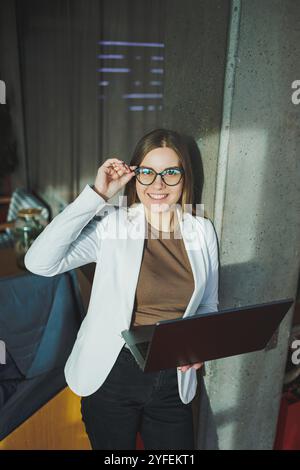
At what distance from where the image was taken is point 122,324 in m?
1.39

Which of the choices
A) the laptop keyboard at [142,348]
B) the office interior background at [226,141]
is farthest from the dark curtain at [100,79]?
the laptop keyboard at [142,348]

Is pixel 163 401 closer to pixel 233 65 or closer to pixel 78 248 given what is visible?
pixel 78 248

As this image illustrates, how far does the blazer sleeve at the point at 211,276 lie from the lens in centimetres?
147

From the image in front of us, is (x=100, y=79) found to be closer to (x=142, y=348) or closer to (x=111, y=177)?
(x=111, y=177)

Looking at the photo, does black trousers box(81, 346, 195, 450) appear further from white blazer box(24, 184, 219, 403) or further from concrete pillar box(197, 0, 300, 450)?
concrete pillar box(197, 0, 300, 450)

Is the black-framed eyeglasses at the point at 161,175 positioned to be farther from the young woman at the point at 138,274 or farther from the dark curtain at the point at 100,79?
the dark curtain at the point at 100,79

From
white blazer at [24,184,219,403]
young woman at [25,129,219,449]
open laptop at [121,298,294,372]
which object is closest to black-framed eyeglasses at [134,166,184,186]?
young woman at [25,129,219,449]

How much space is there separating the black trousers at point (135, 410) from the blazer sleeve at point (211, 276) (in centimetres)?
26

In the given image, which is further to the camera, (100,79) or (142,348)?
(100,79)

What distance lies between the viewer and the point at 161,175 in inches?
53.5

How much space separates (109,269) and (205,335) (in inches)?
15.7

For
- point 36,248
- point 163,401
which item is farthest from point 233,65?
point 163,401

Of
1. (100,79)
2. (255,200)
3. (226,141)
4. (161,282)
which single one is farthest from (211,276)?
(100,79)
